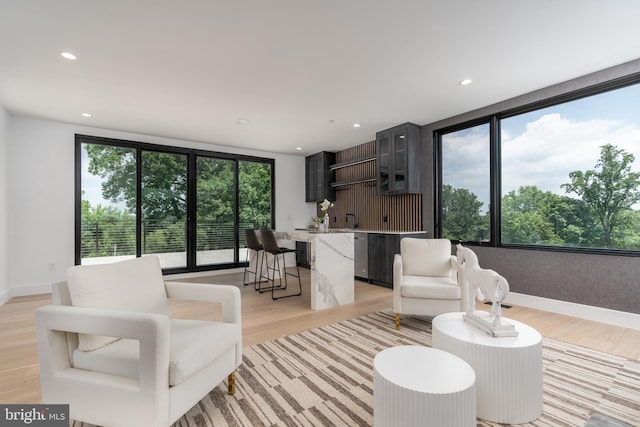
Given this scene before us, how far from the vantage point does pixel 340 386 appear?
1916 millimetres

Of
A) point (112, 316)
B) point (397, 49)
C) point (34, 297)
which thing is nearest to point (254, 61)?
point (397, 49)

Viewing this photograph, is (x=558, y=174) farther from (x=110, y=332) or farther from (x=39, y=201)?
(x=39, y=201)

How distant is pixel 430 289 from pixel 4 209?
5388 millimetres

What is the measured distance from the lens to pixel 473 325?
6.23 ft

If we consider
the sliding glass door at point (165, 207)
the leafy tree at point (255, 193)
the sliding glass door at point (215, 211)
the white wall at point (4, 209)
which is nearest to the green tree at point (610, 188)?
the leafy tree at point (255, 193)

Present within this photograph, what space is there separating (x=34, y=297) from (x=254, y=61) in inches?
176

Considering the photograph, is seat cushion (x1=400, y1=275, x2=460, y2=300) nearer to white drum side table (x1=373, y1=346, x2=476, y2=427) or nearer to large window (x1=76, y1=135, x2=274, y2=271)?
white drum side table (x1=373, y1=346, x2=476, y2=427)

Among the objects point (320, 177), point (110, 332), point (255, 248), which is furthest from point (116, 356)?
point (320, 177)

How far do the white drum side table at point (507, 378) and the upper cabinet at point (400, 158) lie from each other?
3.25m

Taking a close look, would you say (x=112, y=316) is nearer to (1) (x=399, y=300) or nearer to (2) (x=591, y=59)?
(1) (x=399, y=300)

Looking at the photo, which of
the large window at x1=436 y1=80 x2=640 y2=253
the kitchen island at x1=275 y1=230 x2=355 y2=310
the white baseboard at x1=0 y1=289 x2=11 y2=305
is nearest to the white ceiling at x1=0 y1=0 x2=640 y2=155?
the large window at x1=436 y1=80 x2=640 y2=253

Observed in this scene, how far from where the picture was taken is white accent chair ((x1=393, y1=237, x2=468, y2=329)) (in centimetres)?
274

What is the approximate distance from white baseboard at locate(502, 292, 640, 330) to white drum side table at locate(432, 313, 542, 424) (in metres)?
1.97

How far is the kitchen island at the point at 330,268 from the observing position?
3574 mm
